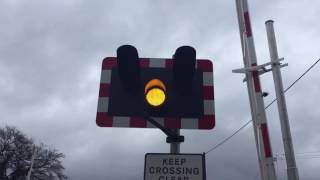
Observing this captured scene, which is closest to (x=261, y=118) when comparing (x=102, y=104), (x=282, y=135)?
(x=102, y=104)

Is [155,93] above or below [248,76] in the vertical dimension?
below

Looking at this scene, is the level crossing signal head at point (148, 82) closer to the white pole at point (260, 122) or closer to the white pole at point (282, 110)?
the white pole at point (260, 122)

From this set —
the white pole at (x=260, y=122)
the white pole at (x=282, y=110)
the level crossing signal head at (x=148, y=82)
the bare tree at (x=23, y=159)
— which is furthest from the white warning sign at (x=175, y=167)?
the bare tree at (x=23, y=159)

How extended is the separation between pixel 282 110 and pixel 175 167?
163 inches

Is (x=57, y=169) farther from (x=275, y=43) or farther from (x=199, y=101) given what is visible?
(x=199, y=101)

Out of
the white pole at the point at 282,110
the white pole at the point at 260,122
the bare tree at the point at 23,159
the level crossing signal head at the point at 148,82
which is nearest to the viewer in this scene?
the level crossing signal head at the point at 148,82

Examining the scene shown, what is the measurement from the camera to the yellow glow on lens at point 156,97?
3000mm

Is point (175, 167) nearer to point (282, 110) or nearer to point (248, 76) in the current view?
point (248, 76)

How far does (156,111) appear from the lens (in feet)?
10.4

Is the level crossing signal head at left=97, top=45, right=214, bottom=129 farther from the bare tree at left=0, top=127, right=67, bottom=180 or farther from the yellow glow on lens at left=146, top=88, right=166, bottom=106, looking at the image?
the bare tree at left=0, top=127, right=67, bottom=180

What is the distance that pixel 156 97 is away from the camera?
3.01m

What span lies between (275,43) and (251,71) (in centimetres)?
357

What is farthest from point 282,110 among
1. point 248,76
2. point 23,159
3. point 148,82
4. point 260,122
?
point 23,159

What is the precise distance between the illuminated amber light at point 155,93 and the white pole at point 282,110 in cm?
226
